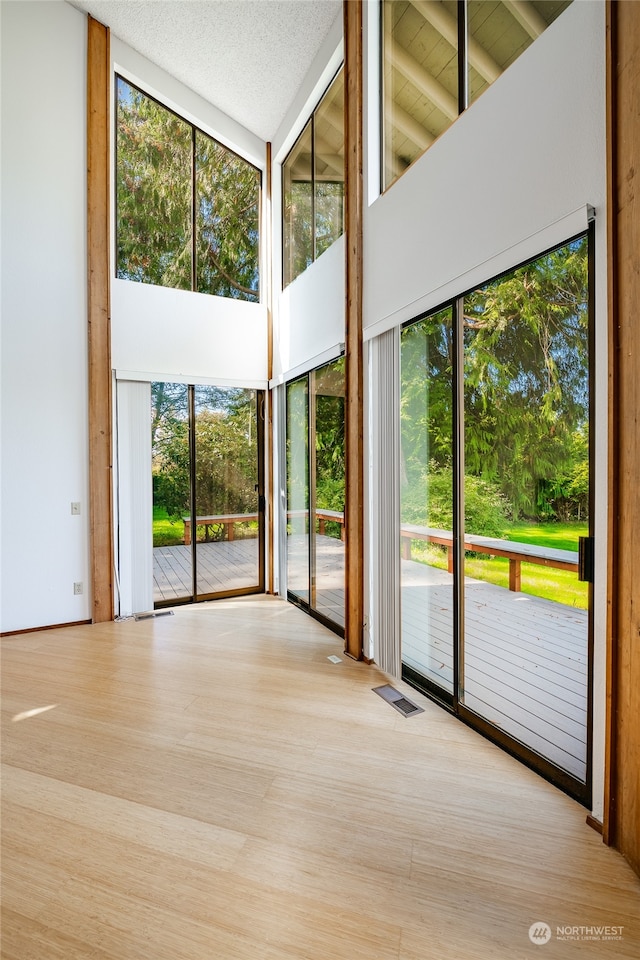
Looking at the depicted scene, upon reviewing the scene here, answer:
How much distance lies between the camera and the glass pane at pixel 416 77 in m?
2.56

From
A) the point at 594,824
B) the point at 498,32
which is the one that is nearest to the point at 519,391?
the point at 498,32

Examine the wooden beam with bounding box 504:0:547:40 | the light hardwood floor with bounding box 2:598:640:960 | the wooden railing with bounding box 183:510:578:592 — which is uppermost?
the wooden beam with bounding box 504:0:547:40

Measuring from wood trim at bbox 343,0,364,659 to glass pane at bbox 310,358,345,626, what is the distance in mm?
510

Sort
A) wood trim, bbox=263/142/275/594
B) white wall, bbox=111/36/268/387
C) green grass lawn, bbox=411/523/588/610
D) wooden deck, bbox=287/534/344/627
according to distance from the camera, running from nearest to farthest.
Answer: green grass lawn, bbox=411/523/588/610 < wooden deck, bbox=287/534/344/627 < white wall, bbox=111/36/268/387 < wood trim, bbox=263/142/275/594

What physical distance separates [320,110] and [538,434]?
12.7ft

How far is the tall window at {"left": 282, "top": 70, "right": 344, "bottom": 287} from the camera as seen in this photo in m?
3.85

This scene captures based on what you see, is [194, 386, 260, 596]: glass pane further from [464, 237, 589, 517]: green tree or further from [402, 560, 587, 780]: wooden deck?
[464, 237, 589, 517]: green tree

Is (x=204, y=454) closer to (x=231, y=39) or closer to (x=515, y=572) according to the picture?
(x=515, y=572)

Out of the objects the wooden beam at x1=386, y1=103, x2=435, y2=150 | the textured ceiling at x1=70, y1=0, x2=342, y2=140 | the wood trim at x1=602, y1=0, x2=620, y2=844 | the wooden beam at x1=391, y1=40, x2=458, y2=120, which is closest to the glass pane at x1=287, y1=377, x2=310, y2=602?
the wooden beam at x1=386, y1=103, x2=435, y2=150

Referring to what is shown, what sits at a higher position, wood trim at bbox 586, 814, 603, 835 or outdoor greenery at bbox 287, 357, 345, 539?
outdoor greenery at bbox 287, 357, 345, 539

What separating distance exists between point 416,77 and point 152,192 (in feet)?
9.36

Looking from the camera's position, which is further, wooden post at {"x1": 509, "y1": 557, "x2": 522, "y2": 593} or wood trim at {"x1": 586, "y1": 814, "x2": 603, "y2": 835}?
wooden post at {"x1": 509, "y1": 557, "x2": 522, "y2": 593}

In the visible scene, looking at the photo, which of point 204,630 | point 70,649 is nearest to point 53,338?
point 70,649

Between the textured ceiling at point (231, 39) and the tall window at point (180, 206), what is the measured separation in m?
0.42
